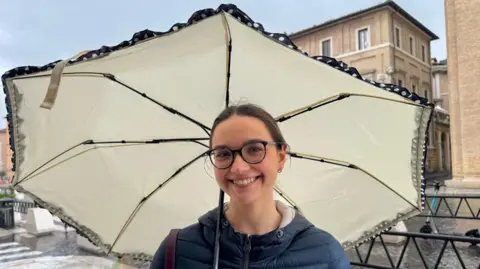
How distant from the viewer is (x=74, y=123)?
2.41 metres

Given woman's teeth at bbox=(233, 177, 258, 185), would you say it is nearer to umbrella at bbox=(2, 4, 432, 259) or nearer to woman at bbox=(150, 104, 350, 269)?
woman at bbox=(150, 104, 350, 269)

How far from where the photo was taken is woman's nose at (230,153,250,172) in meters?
1.42

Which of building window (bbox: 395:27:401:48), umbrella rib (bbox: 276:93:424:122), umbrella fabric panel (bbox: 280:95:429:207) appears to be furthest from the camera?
building window (bbox: 395:27:401:48)

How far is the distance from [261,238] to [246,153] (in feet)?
1.15

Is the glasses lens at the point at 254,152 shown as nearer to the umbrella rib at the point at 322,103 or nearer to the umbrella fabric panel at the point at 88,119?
the umbrella rib at the point at 322,103

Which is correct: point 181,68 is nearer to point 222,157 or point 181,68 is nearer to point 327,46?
point 222,157

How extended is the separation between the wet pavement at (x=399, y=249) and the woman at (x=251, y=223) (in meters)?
3.64

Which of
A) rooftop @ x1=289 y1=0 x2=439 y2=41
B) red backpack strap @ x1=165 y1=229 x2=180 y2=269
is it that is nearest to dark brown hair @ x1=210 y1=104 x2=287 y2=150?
red backpack strap @ x1=165 y1=229 x2=180 y2=269

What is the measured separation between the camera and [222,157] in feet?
4.83

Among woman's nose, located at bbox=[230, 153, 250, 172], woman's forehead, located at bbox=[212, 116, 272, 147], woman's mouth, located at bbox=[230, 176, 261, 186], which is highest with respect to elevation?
woman's forehead, located at bbox=[212, 116, 272, 147]

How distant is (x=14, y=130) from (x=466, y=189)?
20028 millimetres

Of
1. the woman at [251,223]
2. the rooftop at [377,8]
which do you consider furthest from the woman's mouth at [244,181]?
the rooftop at [377,8]

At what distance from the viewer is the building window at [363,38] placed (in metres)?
31.0

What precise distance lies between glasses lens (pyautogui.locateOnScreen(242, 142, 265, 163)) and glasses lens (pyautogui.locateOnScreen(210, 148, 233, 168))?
0.06m
